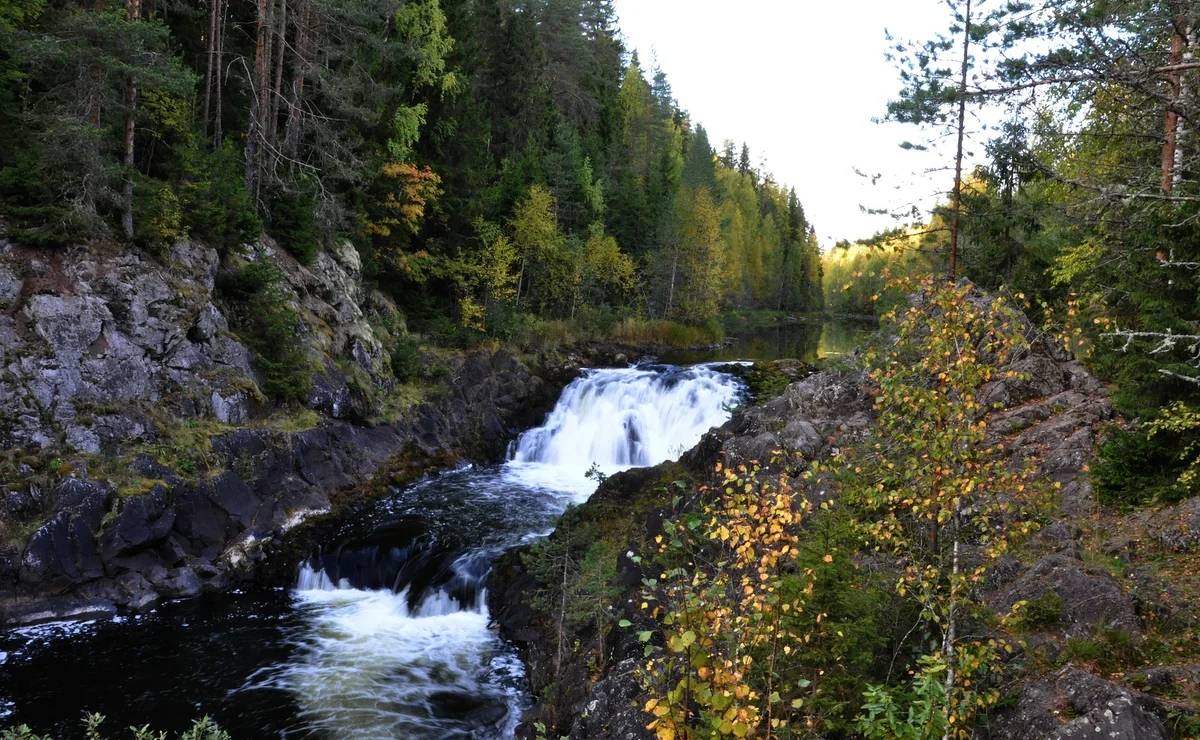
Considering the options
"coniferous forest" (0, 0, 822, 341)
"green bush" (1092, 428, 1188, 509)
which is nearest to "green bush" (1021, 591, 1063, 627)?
"green bush" (1092, 428, 1188, 509)

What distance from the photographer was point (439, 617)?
13.2 m

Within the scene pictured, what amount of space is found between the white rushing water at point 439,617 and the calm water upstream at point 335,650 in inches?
1.2

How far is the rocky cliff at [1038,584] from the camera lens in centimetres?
523

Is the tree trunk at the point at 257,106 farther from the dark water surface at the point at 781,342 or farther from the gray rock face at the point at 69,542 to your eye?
the dark water surface at the point at 781,342

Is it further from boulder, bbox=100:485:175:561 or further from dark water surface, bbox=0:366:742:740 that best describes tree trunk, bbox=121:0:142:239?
Answer: dark water surface, bbox=0:366:742:740

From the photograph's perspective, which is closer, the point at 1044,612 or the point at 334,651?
the point at 1044,612

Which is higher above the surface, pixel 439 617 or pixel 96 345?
pixel 96 345

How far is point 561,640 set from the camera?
978cm

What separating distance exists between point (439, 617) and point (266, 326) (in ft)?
29.1

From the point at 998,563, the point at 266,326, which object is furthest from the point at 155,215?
the point at 998,563

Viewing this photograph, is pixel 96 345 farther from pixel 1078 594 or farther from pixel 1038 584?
pixel 1078 594

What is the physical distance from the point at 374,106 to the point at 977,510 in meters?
23.9

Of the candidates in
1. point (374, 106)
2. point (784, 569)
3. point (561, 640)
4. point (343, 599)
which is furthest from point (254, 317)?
point (784, 569)

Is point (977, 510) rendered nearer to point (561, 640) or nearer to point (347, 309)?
point (561, 640)
